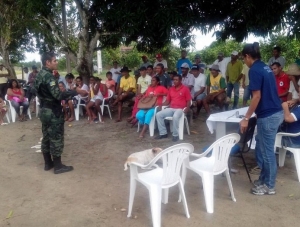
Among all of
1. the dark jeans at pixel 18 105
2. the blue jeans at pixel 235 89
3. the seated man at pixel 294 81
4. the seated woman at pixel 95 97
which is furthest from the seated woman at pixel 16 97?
the seated man at pixel 294 81

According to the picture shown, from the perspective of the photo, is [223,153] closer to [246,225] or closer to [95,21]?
[246,225]

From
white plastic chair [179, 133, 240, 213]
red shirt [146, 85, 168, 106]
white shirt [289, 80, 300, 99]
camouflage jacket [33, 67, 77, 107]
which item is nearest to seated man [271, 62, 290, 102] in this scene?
white shirt [289, 80, 300, 99]

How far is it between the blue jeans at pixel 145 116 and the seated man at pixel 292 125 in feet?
10.2

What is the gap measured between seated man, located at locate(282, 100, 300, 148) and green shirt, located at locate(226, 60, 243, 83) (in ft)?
16.4

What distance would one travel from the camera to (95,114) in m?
9.47

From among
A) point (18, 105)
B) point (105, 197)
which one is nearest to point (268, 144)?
point (105, 197)

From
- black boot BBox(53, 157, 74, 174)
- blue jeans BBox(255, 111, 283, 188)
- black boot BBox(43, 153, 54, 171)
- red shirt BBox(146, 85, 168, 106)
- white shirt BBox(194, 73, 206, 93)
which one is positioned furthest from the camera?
white shirt BBox(194, 73, 206, 93)

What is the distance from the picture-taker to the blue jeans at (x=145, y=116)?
7.44 m

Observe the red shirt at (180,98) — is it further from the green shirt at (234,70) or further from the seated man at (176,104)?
the green shirt at (234,70)

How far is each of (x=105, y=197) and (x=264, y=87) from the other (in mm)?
2248

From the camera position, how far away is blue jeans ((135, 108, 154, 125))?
7.44m

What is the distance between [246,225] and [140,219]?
107cm

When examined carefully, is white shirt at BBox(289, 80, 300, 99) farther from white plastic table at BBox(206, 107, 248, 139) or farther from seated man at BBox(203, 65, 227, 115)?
seated man at BBox(203, 65, 227, 115)

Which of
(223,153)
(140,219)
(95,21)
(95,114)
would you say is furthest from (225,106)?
(140,219)
